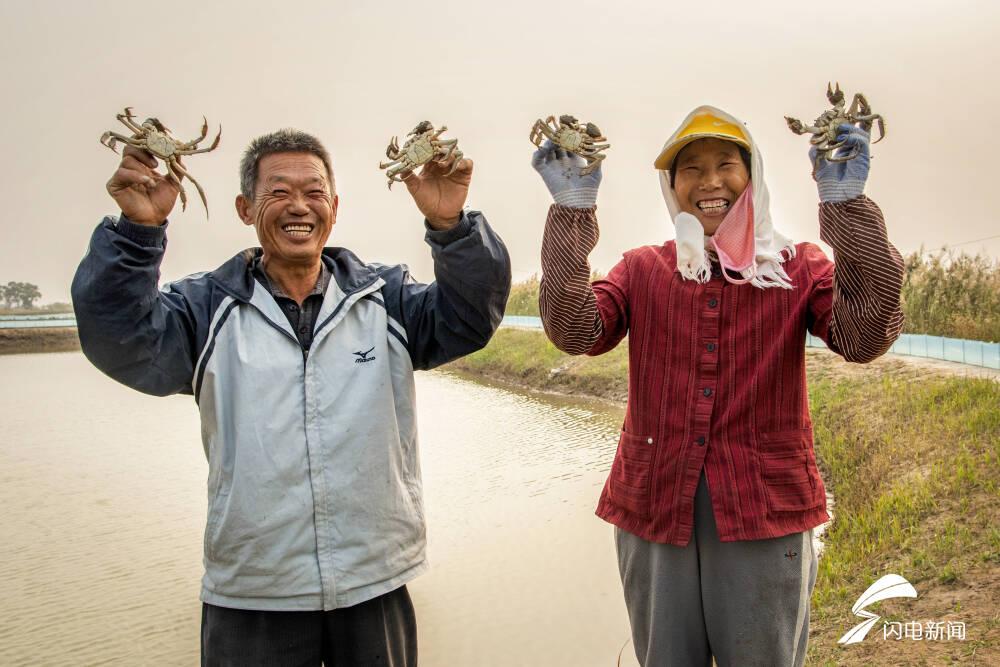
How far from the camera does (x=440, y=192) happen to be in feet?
6.52

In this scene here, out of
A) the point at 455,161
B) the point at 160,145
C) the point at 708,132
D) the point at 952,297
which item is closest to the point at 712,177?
the point at 708,132

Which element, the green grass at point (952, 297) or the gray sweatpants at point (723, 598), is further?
the green grass at point (952, 297)

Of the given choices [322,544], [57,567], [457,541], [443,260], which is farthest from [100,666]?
[443,260]

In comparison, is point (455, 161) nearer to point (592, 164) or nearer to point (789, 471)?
point (592, 164)

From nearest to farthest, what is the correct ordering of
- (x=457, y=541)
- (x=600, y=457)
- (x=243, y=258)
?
1. (x=243, y=258)
2. (x=457, y=541)
3. (x=600, y=457)

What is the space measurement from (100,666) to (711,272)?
13.1 ft

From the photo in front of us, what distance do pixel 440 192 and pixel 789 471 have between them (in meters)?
1.20

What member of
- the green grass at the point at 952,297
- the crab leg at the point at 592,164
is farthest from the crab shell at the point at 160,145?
the green grass at the point at 952,297

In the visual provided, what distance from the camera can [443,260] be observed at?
1.93 metres

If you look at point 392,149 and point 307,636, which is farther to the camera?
point 392,149

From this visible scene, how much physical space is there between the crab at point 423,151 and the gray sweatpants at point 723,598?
3.68 ft

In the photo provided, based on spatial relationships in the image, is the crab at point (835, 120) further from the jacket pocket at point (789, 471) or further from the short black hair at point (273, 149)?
the short black hair at point (273, 149)

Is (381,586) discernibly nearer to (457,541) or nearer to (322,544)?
(322,544)

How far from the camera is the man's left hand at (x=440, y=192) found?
6.46 feet
